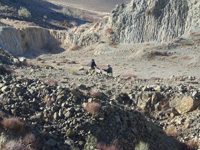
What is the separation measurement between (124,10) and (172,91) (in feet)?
94.3

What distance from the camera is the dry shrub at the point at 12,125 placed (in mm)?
4812

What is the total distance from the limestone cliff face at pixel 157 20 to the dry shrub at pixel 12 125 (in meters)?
30.4

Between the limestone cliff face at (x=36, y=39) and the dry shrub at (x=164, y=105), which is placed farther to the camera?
the limestone cliff face at (x=36, y=39)

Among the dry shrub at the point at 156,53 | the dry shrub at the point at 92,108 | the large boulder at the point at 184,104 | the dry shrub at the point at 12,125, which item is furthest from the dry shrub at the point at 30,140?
the dry shrub at the point at 156,53

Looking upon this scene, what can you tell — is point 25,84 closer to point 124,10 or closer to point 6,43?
point 6,43

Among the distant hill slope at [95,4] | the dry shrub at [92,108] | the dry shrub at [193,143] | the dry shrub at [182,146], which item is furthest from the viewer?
the distant hill slope at [95,4]

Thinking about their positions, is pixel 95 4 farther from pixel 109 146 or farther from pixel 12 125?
pixel 12 125

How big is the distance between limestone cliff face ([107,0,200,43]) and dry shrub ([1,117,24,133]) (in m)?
30.4

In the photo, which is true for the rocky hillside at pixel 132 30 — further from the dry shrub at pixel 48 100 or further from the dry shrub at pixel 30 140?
the dry shrub at pixel 30 140

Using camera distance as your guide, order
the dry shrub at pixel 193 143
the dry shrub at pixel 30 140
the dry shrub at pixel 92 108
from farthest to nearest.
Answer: the dry shrub at pixel 193 143 < the dry shrub at pixel 92 108 < the dry shrub at pixel 30 140

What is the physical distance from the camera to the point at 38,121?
5.50 m

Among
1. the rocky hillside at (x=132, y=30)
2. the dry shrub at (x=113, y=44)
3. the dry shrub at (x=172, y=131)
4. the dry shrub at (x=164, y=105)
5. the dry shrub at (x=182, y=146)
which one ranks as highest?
the rocky hillside at (x=132, y=30)

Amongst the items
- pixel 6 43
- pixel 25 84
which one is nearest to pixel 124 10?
pixel 6 43

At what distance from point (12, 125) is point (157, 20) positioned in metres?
32.1
